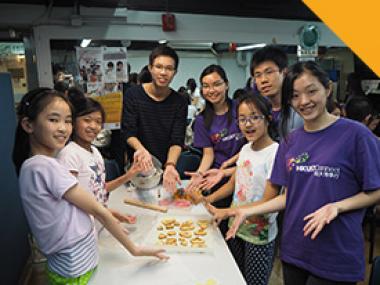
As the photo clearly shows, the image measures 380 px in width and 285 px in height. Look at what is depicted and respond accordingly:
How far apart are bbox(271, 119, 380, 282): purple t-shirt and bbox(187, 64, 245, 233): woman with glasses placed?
2.38 feet

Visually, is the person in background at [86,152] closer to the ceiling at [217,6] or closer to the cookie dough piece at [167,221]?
the cookie dough piece at [167,221]

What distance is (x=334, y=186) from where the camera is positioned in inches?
46.8

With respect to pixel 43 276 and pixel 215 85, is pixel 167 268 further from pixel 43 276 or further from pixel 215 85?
pixel 43 276

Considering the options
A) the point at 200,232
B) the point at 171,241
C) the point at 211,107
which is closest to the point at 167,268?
the point at 171,241

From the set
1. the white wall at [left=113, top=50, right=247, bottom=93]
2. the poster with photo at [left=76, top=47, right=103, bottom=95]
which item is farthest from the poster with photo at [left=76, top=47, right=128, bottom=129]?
the white wall at [left=113, top=50, right=247, bottom=93]

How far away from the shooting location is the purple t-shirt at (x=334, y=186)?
1.16 m

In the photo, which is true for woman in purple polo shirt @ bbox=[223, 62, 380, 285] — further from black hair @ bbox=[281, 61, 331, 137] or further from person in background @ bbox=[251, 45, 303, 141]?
person in background @ bbox=[251, 45, 303, 141]

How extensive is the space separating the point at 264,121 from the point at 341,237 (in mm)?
687

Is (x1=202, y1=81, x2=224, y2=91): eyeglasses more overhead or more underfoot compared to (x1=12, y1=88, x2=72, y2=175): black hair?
more overhead

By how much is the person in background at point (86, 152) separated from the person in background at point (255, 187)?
602 millimetres

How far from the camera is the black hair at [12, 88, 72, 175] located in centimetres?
118

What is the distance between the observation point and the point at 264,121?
1.67 m

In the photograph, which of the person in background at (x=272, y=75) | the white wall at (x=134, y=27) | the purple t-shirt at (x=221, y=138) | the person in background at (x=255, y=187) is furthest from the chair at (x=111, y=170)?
the white wall at (x=134, y=27)

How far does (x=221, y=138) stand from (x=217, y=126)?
0.09 m
